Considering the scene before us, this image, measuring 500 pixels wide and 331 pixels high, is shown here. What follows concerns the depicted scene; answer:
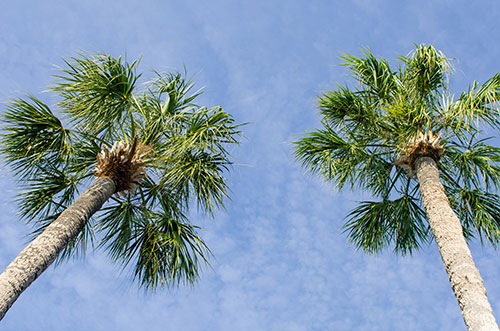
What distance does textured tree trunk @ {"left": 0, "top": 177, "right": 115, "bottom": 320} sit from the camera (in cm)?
497

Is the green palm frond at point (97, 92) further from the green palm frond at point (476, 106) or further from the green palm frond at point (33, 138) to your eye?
the green palm frond at point (476, 106)

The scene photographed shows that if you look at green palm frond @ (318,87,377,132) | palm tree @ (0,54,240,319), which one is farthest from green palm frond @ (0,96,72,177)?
green palm frond @ (318,87,377,132)

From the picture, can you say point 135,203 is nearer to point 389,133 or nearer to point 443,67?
point 389,133

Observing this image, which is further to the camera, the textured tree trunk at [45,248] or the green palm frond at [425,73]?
the green palm frond at [425,73]

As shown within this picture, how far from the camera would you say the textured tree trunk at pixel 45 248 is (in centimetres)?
497

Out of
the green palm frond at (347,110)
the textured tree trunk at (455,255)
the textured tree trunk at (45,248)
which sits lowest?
the textured tree trunk at (45,248)

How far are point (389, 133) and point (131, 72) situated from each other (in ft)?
15.1

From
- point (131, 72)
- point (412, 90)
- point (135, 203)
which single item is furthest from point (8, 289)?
point (412, 90)

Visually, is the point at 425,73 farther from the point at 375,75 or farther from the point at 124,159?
the point at 124,159

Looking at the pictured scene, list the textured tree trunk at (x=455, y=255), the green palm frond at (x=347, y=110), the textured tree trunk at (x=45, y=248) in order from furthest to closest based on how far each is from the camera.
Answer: the green palm frond at (x=347, y=110) → the textured tree trunk at (x=455, y=255) → the textured tree trunk at (x=45, y=248)

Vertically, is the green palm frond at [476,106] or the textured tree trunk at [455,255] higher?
the green palm frond at [476,106]

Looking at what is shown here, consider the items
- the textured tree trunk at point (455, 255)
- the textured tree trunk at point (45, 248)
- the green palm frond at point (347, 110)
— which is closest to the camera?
the textured tree trunk at point (45, 248)

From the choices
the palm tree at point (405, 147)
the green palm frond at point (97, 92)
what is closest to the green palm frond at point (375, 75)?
the palm tree at point (405, 147)

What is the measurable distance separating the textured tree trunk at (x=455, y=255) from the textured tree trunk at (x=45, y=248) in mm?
4727
